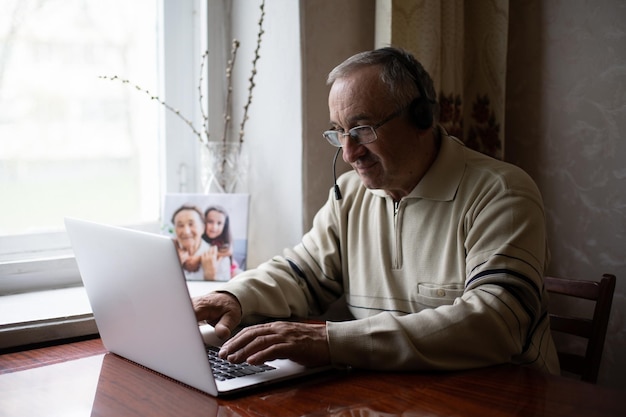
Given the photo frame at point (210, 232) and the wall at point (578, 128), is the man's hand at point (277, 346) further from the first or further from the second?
the wall at point (578, 128)

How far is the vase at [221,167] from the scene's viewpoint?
2.07 m

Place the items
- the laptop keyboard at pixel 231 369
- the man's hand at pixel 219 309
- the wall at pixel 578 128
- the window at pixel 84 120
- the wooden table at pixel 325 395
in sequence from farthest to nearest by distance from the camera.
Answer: the window at pixel 84 120
the wall at pixel 578 128
the man's hand at pixel 219 309
the laptop keyboard at pixel 231 369
the wooden table at pixel 325 395

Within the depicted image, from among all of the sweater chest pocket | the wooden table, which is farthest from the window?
the sweater chest pocket

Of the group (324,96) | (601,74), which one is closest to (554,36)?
(601,74)

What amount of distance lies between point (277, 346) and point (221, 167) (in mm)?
958

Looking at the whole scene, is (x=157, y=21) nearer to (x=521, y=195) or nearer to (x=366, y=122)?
(x=366, y=122)

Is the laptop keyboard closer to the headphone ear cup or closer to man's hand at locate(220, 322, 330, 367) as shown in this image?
man's hand at locate(220, 322, 330, 367)

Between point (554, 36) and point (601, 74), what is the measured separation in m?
0.18

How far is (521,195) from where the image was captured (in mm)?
1461

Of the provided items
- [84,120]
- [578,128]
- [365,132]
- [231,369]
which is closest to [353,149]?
[365,132]

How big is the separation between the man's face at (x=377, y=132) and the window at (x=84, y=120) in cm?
82

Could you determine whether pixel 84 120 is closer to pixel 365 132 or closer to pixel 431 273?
pixel 365 132

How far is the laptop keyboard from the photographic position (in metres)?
1.18

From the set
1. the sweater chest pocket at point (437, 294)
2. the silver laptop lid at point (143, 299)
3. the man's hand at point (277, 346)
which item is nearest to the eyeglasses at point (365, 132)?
the sweater chest pocket at point (437, 294)
